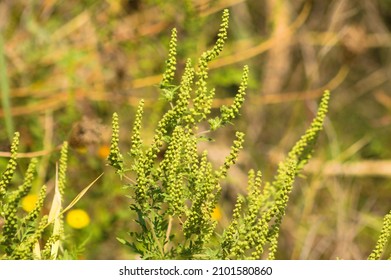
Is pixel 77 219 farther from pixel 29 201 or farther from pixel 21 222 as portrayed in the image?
pixel 21 222

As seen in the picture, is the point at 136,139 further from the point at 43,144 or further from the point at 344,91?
the point at 344,91

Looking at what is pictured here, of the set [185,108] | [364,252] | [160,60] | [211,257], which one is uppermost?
[160,60]

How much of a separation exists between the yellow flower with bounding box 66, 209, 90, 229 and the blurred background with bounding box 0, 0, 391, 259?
10 millimetres

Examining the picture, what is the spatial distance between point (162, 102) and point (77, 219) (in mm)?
495

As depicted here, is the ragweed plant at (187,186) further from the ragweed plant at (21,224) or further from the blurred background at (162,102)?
the blurred background at (162,102)

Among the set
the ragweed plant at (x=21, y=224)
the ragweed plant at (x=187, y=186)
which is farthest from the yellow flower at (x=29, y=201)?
the ragweed plant at (x=187, y=186)

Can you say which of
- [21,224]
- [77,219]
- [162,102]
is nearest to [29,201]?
[77,219]

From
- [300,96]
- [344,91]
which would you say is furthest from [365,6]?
[300,96]

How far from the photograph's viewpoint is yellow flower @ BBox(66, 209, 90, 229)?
2.41 metres

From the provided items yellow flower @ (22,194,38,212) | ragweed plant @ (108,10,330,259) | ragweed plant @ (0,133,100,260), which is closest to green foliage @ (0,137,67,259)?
ragweed plant @ (0,133,100,260)

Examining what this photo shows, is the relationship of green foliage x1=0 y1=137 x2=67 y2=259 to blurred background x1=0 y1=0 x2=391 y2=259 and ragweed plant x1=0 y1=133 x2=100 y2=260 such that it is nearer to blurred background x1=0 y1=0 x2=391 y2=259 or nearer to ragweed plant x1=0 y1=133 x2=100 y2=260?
ragweed plant x1=0 y1=133 x2=100 y2=260

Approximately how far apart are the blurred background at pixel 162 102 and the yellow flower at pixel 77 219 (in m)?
0.01

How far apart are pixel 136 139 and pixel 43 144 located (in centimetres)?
120

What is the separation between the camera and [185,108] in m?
1.46
